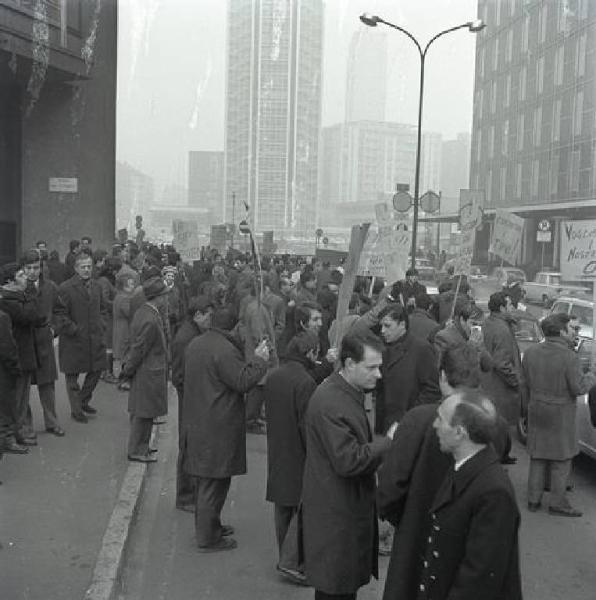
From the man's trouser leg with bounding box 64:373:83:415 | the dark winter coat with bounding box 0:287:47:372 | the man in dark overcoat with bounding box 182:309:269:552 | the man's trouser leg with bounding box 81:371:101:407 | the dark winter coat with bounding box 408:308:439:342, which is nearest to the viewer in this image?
the man in dark overcoat with bounding box 182:309:269:552

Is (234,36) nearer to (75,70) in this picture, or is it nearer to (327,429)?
(75,70)

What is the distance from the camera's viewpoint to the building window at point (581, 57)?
50.8 meters

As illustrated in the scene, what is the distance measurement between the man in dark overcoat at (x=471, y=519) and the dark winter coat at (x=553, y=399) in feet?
13.3

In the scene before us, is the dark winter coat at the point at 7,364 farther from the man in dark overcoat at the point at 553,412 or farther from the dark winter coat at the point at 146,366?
the man in dark overcoat at the point at 553,412

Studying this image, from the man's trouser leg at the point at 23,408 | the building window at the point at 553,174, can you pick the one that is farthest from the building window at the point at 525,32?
the man's trouser leg at the point at 23,408

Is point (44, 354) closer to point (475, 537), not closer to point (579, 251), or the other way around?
point (579, 251)

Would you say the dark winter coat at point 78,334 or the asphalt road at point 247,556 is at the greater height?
the dark winter coat at point 78,334

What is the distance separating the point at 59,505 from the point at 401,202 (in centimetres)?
1659

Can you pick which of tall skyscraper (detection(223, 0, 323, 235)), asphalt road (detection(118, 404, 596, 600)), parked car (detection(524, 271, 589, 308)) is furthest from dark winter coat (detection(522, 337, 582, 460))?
tall skyscraper (detection(223, 0, 323, 235))

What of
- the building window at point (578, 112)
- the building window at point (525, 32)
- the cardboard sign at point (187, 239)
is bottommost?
the cardboard sign at point (187, 239)

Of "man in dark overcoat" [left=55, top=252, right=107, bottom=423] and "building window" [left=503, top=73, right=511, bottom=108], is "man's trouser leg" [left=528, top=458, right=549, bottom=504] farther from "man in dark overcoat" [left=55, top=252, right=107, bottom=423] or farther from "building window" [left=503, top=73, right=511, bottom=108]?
"building window" [left=503, top=73, right=511, bottom=108]

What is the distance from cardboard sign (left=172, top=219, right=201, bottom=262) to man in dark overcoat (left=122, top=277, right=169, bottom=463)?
30.9 ft

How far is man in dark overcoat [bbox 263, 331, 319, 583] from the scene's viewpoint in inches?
211

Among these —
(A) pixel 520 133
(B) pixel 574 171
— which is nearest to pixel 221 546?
(B) pixel 574 171
